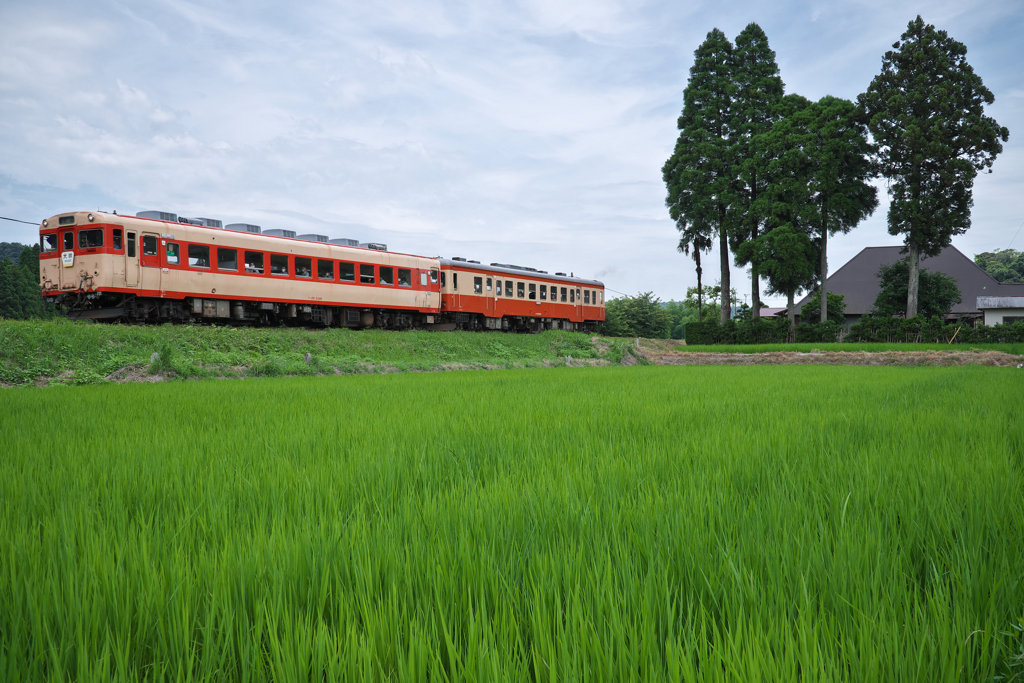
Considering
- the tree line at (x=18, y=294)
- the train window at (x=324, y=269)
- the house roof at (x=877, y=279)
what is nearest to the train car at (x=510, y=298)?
the train window at (x=324, y=269)

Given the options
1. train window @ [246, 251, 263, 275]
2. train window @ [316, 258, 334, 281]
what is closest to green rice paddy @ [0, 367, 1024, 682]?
train window @ [246, 251, 263, 275]

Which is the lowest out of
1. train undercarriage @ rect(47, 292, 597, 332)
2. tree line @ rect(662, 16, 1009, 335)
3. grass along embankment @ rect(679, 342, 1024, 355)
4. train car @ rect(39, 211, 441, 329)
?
grass along embankment @ rect(679, 342, 1024, 355)

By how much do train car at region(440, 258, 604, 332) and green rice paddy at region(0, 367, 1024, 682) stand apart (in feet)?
71.1

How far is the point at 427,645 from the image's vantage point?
3.21ft

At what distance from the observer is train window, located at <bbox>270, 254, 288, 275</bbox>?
59.2 feet

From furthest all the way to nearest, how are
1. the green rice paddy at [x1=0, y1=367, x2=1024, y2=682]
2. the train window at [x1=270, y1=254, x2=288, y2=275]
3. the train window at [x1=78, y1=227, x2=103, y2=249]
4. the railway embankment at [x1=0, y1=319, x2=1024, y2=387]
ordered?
the train window at [x1=270, y1=254, x2=288, y2=275]
the train window at [x1=78, y1=227, x2=103, y2=249]
the railway embankment at [x1=0, y1=319, x2=1024, y2=387]
the green rice paddy at [x1=0, y1=367, x2=1024, y2=682]

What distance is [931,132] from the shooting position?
84.8 ft

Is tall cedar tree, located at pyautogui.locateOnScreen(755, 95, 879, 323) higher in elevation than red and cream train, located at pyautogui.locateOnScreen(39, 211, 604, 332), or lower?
higher

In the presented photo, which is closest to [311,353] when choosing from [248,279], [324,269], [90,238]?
[248,279]

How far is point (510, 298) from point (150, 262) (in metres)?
15.7

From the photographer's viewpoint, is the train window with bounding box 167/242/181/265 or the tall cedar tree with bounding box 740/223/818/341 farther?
the tall cedar tree with bounding box 740/223/818/341

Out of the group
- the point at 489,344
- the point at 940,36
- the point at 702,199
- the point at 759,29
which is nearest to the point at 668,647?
the point at 489,344

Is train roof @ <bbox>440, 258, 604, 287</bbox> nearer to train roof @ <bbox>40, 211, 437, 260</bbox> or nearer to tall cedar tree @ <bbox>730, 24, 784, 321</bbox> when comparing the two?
train roof @ <bbox>40, 211, 437, 260</bbox>

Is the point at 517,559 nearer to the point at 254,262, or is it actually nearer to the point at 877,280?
the point at 254,262
